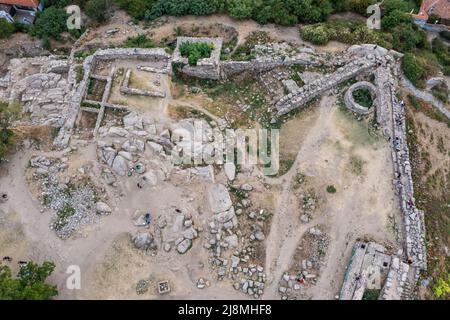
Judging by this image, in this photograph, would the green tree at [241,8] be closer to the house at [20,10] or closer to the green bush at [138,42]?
the green bush at [138,42]

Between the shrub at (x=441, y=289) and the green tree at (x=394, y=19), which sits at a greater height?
the green tree at (x=394, y=19)

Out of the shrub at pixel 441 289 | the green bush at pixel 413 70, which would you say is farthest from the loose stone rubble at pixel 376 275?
the green bush at pixel 413 70

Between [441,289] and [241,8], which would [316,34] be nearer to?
[241,8]

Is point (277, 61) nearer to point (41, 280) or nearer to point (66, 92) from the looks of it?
point (66, 92)

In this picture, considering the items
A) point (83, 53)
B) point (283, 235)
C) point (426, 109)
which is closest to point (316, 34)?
point (426, 109)

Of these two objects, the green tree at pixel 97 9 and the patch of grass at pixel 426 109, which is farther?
the green tree at pixel 97 9
